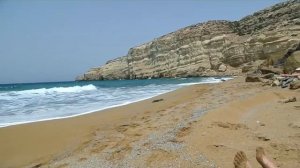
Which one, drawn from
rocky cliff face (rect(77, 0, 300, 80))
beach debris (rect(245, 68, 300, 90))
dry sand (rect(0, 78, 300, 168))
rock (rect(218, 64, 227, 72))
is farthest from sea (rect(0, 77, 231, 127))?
rock (rect(218, 64, 227, 72))

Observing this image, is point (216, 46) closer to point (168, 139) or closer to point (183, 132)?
point (183, 132)

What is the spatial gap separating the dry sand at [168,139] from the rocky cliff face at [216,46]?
34.5 metres

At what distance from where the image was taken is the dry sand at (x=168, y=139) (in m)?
4.58

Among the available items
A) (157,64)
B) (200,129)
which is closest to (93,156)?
(200,129)

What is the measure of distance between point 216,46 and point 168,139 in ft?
171

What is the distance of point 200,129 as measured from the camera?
5.83 meters

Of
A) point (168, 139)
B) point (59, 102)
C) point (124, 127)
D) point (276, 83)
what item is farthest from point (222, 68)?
point (168, 139)

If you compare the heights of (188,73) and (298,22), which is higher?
(298,22)

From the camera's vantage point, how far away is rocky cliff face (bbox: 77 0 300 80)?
45.3 m

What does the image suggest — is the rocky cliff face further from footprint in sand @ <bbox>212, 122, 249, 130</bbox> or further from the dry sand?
footprint in sand @ <bbox>212, 122, 249, 130</bbox>

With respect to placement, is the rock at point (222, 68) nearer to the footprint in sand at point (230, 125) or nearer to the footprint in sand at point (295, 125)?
the footprint in sand at point (230, 125)

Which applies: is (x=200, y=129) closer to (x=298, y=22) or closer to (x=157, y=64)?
(x=298, y=22)

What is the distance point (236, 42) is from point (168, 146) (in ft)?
161

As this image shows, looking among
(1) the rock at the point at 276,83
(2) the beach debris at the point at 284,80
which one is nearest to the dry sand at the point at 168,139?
(2) the beach debris at the point at 284,80
